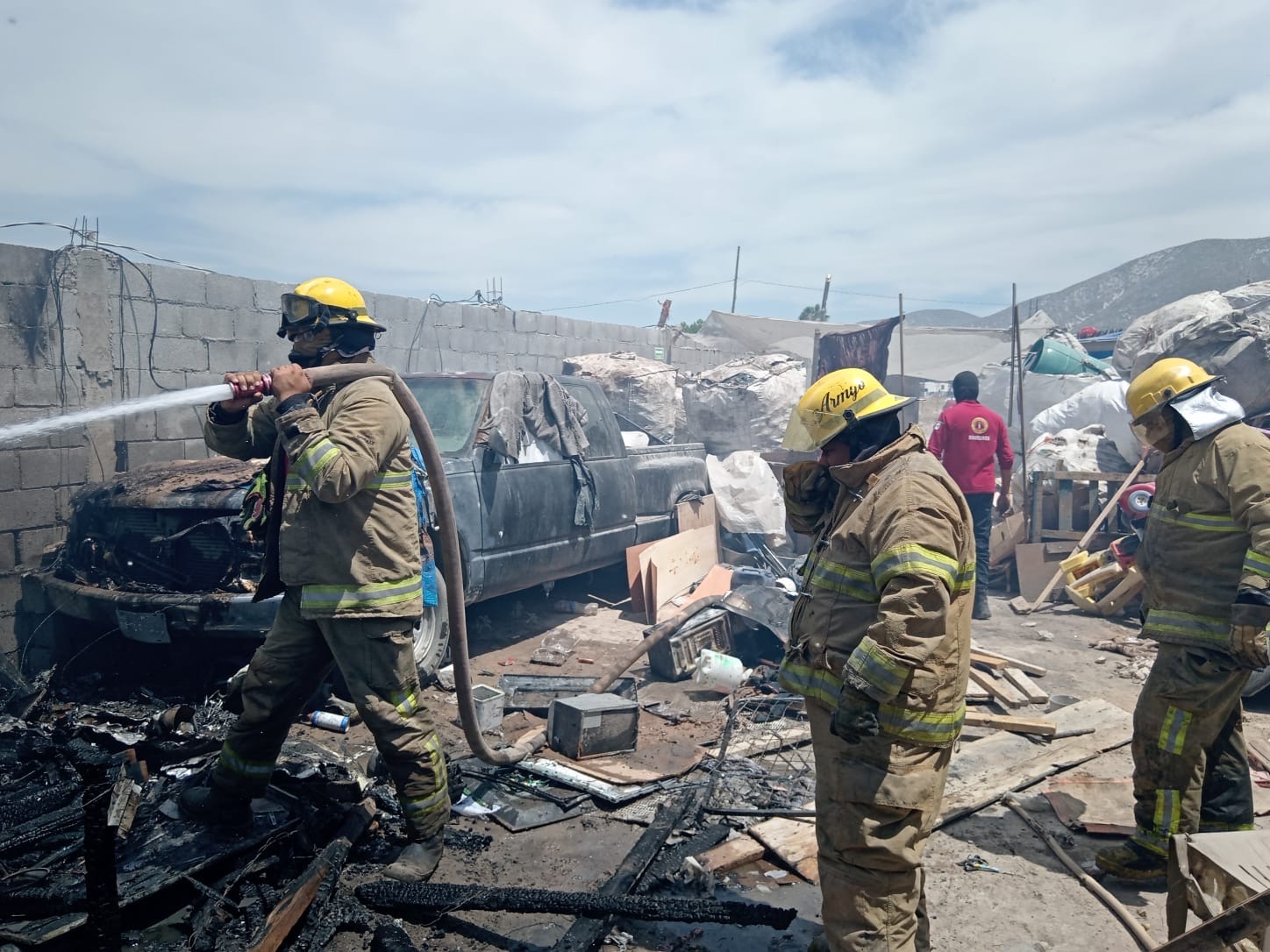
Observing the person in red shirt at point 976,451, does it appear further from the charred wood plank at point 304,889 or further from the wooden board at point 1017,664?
the charred wood plank at point 304,889

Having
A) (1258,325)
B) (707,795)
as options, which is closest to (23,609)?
(707,795)

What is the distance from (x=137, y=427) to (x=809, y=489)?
6144 millimetres

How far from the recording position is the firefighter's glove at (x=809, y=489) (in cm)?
292

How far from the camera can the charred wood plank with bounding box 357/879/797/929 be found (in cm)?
276

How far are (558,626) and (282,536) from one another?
13.0 ft

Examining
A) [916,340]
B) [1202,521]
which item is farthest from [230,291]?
[916,340]

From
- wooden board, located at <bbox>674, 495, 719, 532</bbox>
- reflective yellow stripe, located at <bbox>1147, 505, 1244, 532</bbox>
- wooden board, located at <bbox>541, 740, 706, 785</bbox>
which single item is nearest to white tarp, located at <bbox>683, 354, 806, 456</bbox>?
wooden board, located at <bbox>674, 495, 719, 532</bbox>

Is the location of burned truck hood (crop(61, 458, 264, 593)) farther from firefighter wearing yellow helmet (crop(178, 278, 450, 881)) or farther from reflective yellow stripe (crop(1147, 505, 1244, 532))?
reflective yellow stripe (crop(1147, 505, 1244, 532))

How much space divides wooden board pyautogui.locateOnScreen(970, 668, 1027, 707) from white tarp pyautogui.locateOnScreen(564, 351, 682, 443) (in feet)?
18.5

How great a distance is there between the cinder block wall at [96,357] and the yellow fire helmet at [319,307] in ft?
13.1

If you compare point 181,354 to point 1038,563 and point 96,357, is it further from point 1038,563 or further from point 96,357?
point 1038,563

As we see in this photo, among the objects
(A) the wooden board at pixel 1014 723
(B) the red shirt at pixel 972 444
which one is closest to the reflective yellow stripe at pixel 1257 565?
Result: (A) the wooden board at pixel 1014 723

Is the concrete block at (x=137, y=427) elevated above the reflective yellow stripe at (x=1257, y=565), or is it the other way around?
the concrete block at (x=137, y=427)

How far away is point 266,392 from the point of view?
10.1 feet
